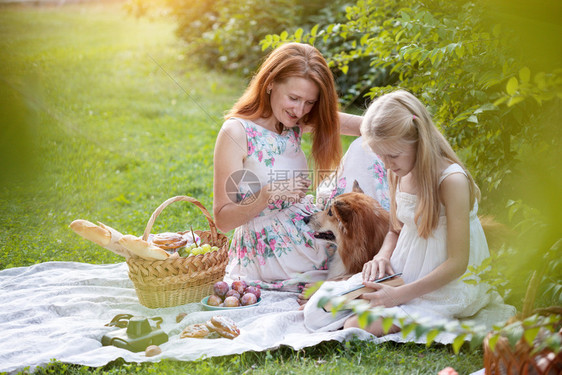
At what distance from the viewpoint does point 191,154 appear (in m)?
6.46

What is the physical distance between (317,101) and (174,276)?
135 centimetres

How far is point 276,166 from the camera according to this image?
3.30 metres

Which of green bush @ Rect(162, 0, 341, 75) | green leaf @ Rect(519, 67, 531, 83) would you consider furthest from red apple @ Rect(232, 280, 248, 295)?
green bush @ Rect(162, 0, 341, 75)

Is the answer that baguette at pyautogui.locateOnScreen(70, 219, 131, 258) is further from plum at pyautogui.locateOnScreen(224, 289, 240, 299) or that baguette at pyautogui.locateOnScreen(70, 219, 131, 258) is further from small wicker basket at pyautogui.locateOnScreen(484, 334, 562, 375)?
small wicker basket at pyautogui.locateOnScreen(484, 334, 562, 375)

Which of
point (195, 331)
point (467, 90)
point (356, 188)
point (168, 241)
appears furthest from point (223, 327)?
point (467, 90)

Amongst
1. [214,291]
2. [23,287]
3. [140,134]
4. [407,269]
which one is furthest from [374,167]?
[140,134]

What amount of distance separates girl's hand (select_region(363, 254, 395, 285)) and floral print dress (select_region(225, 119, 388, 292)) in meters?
0.56

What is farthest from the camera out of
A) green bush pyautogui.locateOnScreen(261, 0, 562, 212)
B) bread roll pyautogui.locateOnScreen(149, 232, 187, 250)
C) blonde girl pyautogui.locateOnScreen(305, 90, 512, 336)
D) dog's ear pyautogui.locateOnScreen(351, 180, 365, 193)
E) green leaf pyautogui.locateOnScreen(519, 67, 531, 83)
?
dog's ear pyautogui.locateOnScreen(351, 180, 365, 193)

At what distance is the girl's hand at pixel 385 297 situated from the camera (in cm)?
243

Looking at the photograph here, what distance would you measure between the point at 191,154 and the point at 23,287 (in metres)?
3.29

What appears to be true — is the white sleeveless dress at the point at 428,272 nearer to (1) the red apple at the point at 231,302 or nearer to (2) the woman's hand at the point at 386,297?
(2) the woman's hand at the point at 386,297

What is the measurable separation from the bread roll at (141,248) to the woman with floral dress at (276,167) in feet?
1.51

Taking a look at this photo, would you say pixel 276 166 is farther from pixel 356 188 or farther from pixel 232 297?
pixel 232 297

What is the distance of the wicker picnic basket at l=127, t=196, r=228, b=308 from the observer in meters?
2.87
